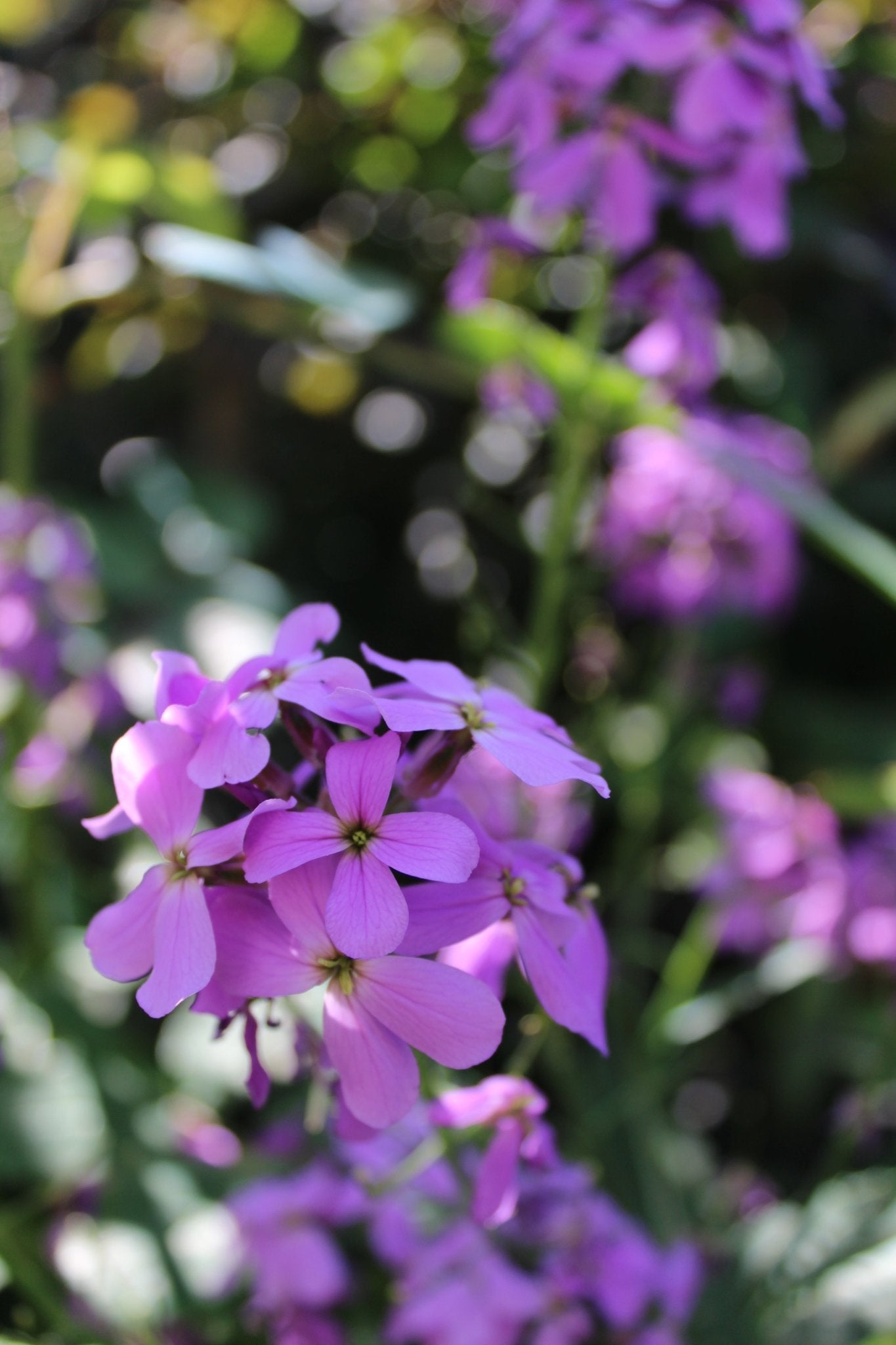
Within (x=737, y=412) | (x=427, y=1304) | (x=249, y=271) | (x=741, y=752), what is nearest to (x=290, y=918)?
(x=427, y=1304)

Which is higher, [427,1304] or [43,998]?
[427,1304]

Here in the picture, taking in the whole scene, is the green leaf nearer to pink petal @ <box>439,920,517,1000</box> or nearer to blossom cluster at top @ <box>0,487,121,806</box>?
blossom cluster at top @ <box>0,487,121,806</box>

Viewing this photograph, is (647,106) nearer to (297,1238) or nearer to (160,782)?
(160,782)

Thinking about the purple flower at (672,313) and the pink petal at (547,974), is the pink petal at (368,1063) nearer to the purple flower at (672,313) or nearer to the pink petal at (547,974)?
the pink petal at (547,974)

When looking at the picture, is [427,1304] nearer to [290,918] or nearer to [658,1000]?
[290,918]

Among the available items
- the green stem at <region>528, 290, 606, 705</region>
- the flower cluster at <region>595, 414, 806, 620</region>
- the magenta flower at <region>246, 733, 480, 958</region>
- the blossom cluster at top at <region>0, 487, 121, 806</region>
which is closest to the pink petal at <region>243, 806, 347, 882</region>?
the magenta flower at <region>246, 733, 480, 958</region>

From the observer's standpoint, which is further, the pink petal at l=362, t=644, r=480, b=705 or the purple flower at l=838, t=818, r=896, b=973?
the purple flower at l=838, t=818, r=896, b=973
